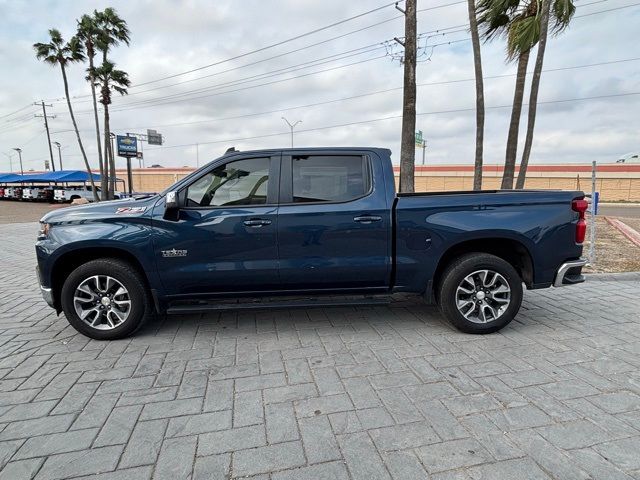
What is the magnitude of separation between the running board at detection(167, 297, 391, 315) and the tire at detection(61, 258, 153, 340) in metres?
0.35

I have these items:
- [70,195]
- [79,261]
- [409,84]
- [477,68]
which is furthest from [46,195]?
[79,261]

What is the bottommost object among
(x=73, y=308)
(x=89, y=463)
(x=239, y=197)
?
(x=89, y=463)

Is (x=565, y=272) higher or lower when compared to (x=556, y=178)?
lower

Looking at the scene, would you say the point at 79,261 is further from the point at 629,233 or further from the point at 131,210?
the point at 629,233

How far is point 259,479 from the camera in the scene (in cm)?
201

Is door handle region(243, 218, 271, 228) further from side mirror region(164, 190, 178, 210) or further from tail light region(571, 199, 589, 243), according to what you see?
tail light region(571, 199, 589, 243)

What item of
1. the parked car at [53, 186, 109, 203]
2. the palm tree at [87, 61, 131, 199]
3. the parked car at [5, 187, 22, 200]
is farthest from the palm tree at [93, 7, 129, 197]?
the parked car at [5, 187, 22, 200]

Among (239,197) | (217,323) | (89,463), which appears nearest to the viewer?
(89,463)

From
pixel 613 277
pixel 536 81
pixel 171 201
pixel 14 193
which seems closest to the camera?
pixel 171 201

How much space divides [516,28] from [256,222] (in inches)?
402

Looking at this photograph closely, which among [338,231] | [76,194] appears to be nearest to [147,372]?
[338,231]

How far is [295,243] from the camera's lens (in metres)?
3.70

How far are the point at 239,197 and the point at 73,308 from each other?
1975 millimetres

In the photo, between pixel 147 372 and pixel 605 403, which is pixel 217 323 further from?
pixel 605 403
